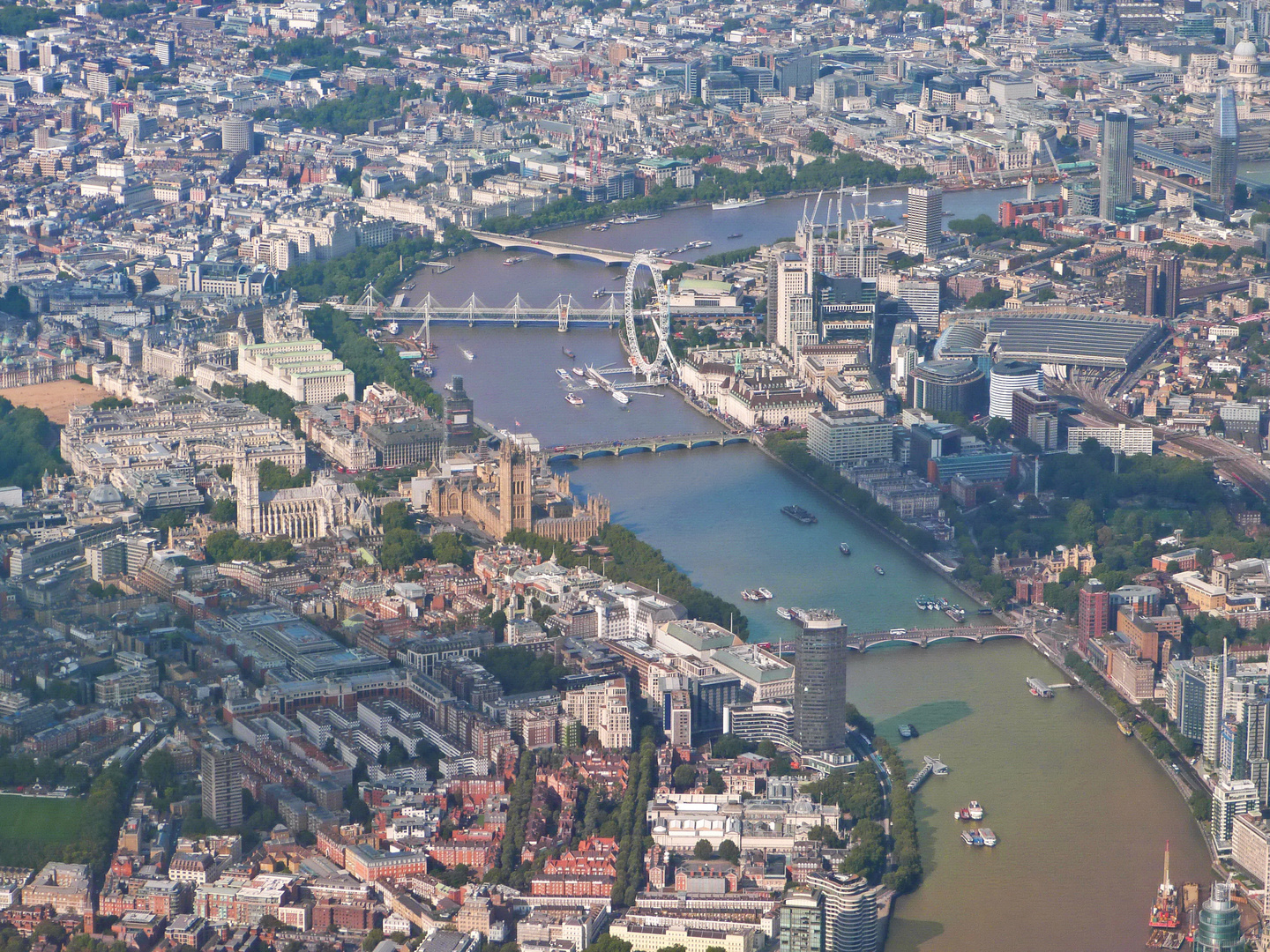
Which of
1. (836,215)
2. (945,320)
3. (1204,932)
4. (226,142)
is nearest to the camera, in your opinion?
(1204,932)

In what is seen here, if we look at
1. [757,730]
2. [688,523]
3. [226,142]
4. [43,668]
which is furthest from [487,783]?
[226,142]

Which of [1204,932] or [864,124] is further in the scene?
[864,124]

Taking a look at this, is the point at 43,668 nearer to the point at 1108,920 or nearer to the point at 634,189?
the point at 1108,920

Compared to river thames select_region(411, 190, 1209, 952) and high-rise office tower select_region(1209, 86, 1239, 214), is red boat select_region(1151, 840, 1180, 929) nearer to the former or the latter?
river thames select_region(411, 190, 1209, 952)

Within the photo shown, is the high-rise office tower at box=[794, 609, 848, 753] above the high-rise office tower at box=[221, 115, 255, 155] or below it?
above

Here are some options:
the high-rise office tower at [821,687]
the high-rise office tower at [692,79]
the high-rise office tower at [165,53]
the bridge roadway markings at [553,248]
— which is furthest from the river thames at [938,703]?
the high-rise office tower at [165,53]

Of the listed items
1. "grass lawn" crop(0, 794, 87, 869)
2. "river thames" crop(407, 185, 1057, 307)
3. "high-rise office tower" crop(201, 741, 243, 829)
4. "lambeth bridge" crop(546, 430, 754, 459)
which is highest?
"high-rise office tower" crop(201, 741, 243, 829)

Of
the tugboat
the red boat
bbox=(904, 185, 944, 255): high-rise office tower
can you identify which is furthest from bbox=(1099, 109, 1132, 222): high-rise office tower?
the red boat

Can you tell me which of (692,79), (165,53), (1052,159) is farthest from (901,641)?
(165,53)
